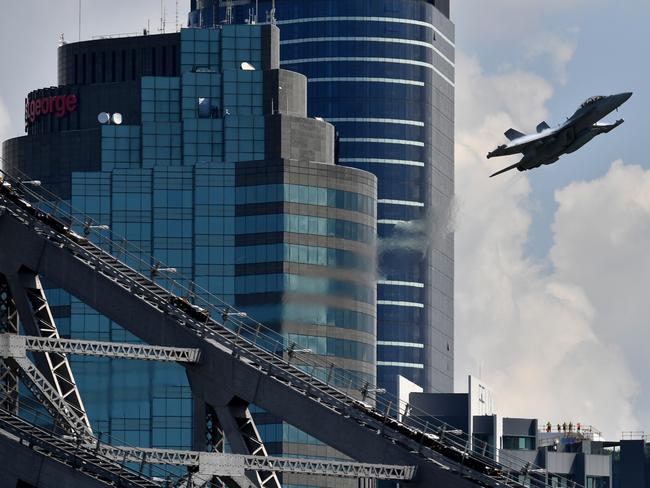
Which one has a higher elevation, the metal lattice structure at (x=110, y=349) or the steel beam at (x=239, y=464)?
the metal lattice structure at (x=110, y=349)

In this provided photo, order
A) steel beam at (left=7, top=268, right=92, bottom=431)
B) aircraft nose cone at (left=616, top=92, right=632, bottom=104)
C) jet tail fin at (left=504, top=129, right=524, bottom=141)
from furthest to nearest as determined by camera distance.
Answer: jet tail fin at (left=504, top=129, right=524, bottom=141)
aircraft nose cone at (left=616, top=92, right=632, bottom=104)
steel beam at (left=7, top=268, right=92, bottom=431)

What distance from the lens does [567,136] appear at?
146 meters

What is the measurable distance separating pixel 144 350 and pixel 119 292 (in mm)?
6234

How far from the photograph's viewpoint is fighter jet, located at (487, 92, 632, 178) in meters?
144

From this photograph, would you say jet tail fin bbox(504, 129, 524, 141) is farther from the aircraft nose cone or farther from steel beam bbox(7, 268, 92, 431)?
steel beam bbox(7, 268, 92, 431)

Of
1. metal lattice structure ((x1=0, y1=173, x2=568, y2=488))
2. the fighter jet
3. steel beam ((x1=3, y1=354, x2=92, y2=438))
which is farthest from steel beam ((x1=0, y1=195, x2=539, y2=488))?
the fighter jet

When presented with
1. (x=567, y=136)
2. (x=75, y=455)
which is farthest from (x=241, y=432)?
(x=567, y=136)

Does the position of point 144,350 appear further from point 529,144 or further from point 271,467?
point 529,144

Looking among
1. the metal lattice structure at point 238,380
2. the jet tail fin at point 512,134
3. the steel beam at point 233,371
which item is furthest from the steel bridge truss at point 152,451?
the jet tail fin at point 512,134

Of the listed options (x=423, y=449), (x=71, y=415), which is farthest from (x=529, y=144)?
(x=71, y=415)

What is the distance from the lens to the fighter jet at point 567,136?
144250mm

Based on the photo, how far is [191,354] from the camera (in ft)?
381

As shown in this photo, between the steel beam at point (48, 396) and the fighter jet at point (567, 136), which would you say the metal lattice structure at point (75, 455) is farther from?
the fighter jet at point (567, 136)

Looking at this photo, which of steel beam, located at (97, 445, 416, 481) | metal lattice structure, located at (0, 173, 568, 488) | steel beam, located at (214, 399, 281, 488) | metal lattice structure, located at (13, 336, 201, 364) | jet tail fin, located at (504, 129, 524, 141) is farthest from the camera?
jet tail fin, located at (504, 129, 524, 141)
